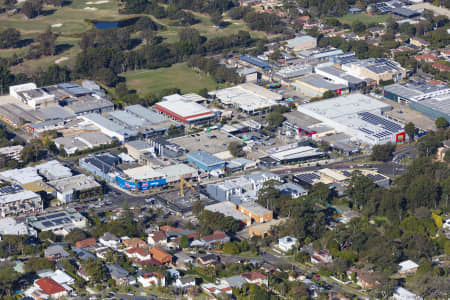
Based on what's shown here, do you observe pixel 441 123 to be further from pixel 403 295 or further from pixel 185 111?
pixel 403 295

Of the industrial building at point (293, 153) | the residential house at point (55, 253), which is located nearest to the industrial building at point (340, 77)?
the industrial building at point (293, 153)

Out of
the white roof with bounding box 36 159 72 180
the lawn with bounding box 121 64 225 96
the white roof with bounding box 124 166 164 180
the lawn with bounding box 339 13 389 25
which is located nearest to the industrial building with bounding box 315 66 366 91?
the lawn with bounding box 121 64 225 96

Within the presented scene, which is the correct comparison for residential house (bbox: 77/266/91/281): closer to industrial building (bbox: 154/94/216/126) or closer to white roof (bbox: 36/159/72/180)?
white roof (bbox: 36/159/72/180)

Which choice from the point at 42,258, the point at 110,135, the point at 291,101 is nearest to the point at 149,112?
the point at 110,135

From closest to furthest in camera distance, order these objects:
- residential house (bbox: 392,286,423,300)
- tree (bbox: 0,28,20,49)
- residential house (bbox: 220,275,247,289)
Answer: residential house (bbox: 392,286,423,300), residential house (bbox: 220,275,247,289), tree (bbox: 0,28,20,49)

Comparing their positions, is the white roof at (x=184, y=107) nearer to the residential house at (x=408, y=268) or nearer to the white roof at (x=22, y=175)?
the white roof at (x=22, y=175)
